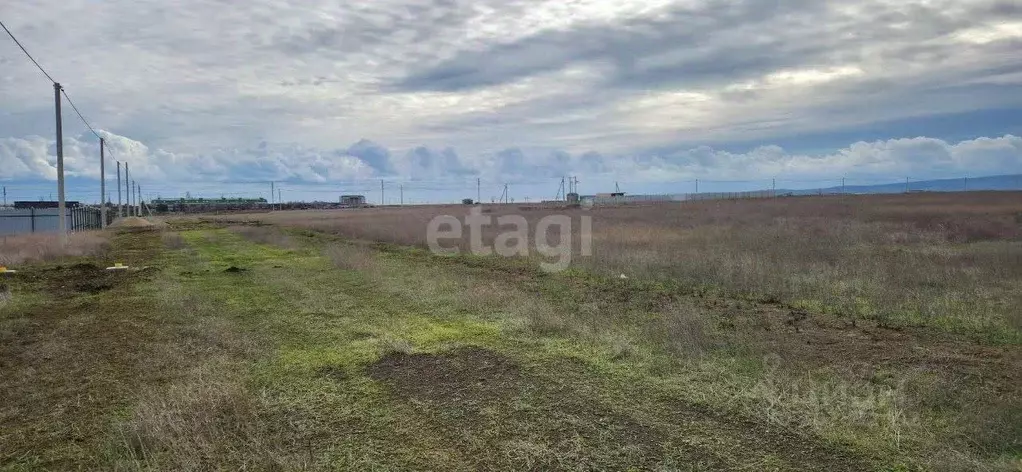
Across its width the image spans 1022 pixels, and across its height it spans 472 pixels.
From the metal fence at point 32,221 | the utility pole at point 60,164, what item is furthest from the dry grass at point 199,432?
the metal fence at point 32,221

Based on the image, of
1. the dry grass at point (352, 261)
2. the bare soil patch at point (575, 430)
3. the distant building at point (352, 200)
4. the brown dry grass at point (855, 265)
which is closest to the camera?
the bare soil patch at point (575, 430)

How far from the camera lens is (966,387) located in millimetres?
4938

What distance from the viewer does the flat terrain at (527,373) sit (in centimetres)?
393

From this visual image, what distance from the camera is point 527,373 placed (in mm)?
5707

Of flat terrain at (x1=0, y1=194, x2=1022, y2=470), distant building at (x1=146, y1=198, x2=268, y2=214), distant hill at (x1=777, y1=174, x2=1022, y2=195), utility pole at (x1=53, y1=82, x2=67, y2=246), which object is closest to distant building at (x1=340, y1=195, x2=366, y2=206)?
distant building at (x1=146, y1=198, x2=268, y2=214)

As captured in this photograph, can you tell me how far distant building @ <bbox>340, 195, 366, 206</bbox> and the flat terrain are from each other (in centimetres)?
13159

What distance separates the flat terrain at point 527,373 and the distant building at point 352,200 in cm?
13159

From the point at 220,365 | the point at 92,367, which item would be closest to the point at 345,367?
the point at 220,365

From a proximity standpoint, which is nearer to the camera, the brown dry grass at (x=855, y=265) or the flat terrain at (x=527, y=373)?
the flat terrain at (x=527, y=373)

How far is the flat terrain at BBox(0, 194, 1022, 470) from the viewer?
393 cm

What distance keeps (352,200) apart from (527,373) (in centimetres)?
14220

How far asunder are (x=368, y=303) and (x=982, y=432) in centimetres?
788

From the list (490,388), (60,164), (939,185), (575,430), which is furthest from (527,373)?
(939,185)

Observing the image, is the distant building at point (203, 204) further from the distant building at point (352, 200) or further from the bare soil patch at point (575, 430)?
the bare soil patch at point (575, 430)
